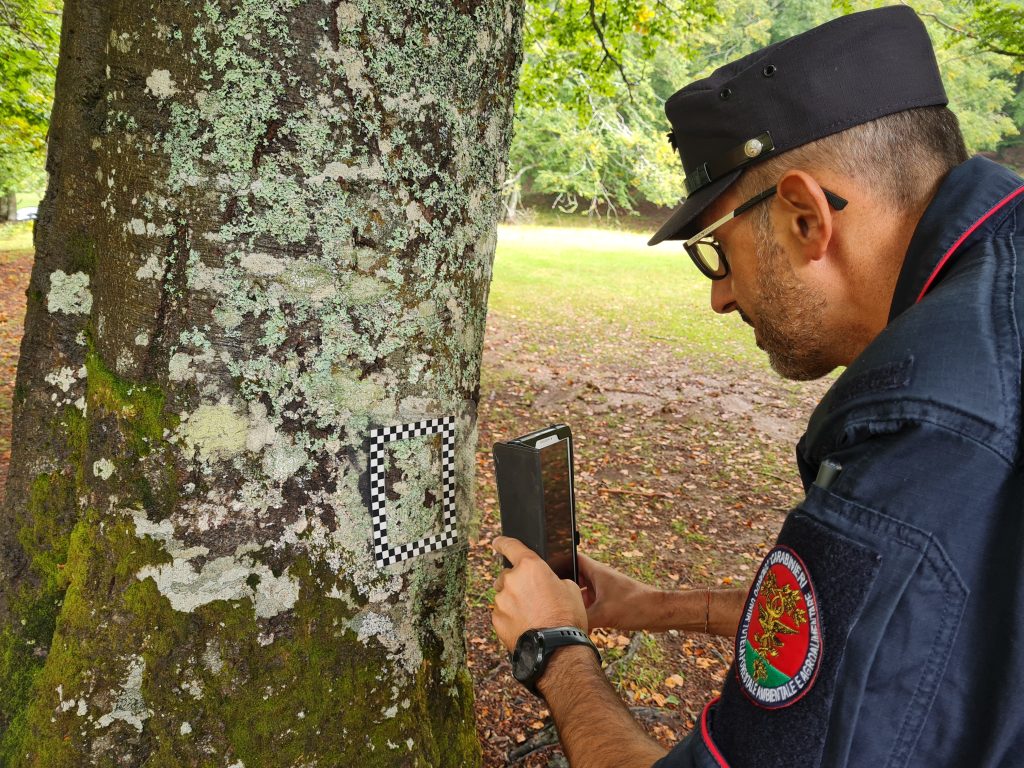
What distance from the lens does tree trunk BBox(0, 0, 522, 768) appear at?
141 cm

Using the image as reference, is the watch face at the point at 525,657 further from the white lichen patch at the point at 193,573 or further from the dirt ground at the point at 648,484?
the dirt ground at the point at 648,484

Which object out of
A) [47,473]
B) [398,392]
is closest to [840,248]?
[398,392]

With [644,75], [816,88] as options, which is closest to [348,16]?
[816,88]

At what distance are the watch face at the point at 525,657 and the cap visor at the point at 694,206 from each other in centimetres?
99

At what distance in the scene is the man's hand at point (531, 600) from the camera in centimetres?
160

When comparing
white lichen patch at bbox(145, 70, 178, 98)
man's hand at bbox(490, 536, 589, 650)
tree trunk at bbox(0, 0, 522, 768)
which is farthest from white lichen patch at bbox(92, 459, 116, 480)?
man's hand at bbox(490, 536, 589, 650)

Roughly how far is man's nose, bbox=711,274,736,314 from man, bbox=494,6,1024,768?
0.09 metres

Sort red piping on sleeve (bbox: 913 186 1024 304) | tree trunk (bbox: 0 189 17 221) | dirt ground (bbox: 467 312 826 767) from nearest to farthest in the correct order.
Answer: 1. red piping on sleeve (bbox: 913 186 1024 304)
2. dirt ground (bbox: 467 312 826 767)
3. tree trunk (bbox: 0 189 17 221)

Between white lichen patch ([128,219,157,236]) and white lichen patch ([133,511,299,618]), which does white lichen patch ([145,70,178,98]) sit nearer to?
white lichen patch ([128,219,157,236])

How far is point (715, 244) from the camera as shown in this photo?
1.71 meters

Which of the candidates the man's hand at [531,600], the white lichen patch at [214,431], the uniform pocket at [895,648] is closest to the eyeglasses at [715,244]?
the uniform pocket at [895,648]

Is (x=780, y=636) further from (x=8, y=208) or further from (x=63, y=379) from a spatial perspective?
(x=8, y=208)

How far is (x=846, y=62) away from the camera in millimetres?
1498

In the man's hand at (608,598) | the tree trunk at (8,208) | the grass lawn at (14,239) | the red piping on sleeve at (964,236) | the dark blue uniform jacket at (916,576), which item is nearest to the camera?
the dark blue uniform jacket at (916,576)
